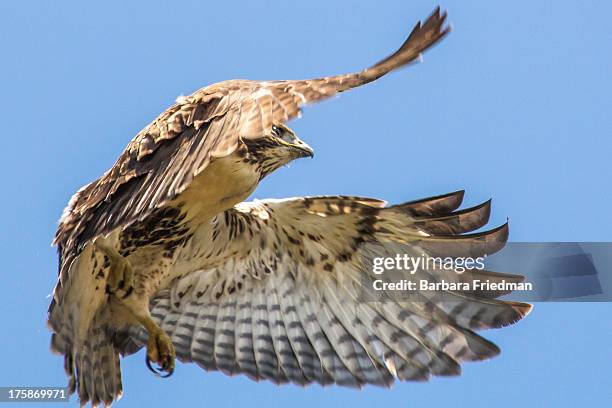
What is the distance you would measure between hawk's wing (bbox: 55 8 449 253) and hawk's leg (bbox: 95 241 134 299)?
0.38 metres

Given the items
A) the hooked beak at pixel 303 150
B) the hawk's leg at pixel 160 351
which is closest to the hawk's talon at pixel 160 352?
the hawk's leg at pixel 160 351

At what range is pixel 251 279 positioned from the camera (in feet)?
30.3

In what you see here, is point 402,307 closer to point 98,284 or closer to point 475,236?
point 475,236

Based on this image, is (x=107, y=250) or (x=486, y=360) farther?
(x=486, y=360)

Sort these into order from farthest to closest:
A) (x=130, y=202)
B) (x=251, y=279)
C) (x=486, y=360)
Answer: (x=251, y=279) < (x=486, y=360) < (x=130, y=202)

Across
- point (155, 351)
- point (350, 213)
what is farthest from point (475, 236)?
point (155, 351)

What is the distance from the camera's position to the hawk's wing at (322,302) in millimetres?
8656

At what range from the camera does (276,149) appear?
7.74m

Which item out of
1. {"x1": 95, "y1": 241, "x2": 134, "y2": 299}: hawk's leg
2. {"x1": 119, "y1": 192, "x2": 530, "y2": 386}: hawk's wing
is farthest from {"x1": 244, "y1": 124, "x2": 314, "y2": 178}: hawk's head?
{"x1": 95, "y1": 241, "x2": 134, "y2": 299}: hawk's leg

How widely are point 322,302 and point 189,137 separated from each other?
2398mm

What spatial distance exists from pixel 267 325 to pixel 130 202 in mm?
2386

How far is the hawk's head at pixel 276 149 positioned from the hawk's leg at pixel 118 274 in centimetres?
110
